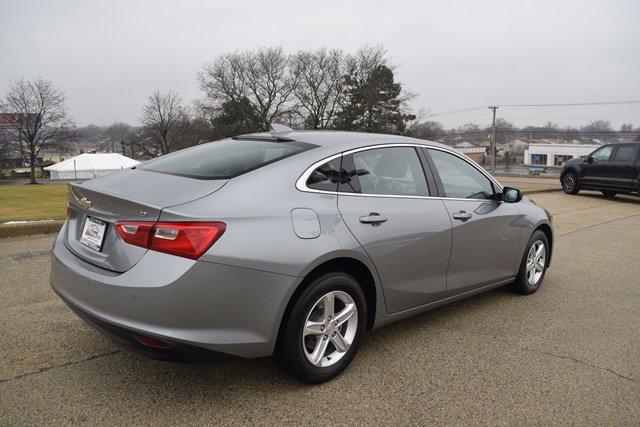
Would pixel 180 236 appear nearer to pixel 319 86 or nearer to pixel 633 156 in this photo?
pixel 633 156

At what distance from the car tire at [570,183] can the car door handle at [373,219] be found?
49.3ft

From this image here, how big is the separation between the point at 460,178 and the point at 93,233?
2769 mm

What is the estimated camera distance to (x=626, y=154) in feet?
46.9

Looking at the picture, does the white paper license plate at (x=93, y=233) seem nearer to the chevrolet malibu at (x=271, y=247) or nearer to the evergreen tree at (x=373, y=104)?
the chevrolet malibu at (x=271, y=247)

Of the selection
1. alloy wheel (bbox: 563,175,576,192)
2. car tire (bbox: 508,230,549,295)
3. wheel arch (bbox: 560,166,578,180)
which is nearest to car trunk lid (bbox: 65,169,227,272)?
car tire (bbox: 508,230,549,295)

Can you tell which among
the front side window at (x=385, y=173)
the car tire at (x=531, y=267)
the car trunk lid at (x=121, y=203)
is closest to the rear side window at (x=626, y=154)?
the car tire at (x=531, y=267)

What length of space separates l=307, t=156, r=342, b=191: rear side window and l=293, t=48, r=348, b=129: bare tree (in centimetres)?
4917

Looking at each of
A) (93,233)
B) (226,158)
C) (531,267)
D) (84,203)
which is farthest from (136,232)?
(531,267)

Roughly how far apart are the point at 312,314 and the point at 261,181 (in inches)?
32.5

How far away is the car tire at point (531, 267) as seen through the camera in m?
4.59

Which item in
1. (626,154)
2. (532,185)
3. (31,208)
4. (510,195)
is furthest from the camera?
(532,185)

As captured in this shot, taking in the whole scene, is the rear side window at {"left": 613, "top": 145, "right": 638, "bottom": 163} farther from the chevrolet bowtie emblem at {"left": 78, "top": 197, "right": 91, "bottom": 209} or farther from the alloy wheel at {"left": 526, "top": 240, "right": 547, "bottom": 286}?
the chevrolet bowtie emblem at {"left": 78, "top": 197, "right": 91, "bottom": 209}

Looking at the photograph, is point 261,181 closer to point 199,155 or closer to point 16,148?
point 199,155

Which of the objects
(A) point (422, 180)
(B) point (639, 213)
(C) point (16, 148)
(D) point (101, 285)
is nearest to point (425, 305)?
(A) point (422, 180)
